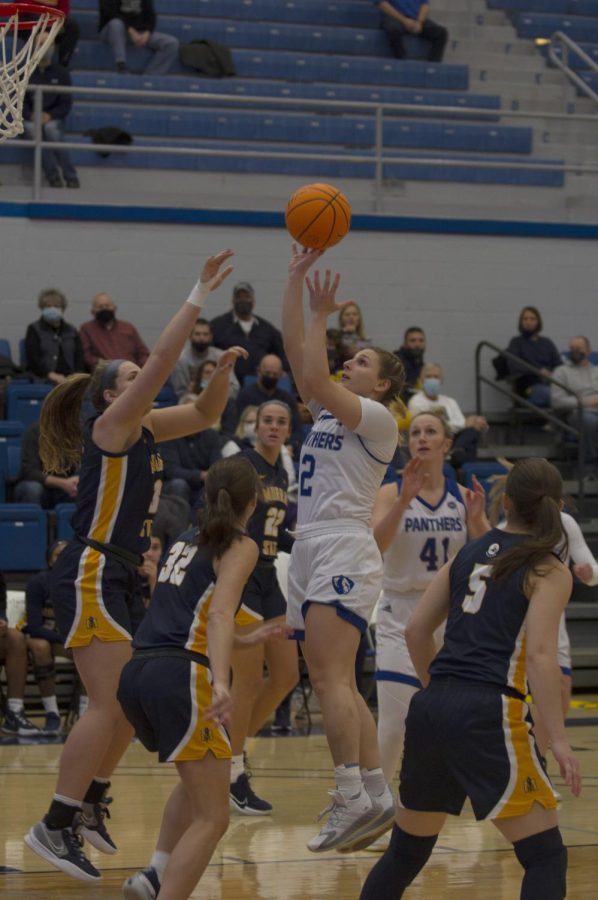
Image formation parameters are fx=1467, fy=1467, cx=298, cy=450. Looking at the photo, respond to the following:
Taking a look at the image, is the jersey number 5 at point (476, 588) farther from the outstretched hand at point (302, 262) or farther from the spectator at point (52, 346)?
the spectator at point (52, 346)

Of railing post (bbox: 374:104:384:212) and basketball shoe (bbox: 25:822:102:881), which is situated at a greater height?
railing post (bbox: 374:104:384:212)

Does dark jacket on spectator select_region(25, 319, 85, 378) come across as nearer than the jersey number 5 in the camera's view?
No

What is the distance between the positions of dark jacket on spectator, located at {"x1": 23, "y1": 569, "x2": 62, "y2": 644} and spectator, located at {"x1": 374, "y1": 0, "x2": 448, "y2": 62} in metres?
9.91

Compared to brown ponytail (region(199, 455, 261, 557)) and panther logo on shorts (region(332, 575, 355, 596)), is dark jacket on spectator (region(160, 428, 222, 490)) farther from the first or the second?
brown ponytail (region(199, 455, 261, 557))

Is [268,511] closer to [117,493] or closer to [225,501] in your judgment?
[117,493]

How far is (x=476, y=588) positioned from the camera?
4.33m

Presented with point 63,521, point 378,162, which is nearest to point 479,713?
point 63,521

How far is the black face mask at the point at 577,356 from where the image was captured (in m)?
14.7

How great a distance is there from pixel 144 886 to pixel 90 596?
1.27 metres

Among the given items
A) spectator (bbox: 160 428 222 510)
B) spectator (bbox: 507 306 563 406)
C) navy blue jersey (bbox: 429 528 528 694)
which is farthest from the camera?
spectator (bbox: 507 306 563 406)

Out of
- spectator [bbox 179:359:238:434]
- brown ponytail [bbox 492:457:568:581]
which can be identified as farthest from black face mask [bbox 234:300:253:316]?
brown ponytail [bbox 492:457:568:581]

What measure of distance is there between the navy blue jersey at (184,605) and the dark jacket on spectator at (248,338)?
914 cm

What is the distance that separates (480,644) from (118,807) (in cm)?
349

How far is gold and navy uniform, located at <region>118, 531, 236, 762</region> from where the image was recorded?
4.56 meters
